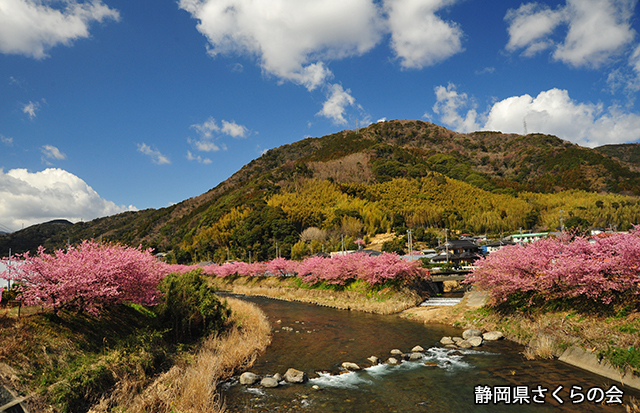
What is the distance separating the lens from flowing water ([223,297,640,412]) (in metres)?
10.5


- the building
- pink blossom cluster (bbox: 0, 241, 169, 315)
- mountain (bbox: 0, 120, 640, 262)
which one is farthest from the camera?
mountain (bbox: 0, 120, 640, 262)

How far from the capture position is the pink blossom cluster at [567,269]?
13992 millimetres

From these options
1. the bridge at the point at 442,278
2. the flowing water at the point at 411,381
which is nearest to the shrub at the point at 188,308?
the flowing water at the point at 411,381

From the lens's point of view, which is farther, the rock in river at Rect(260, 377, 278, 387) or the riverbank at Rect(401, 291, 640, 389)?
the rock in river at Rect(260, 377, 278, 387)

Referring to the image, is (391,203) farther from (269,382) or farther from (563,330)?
(269,382)

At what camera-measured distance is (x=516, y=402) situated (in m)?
10.5

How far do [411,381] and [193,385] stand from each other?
8.00 metres

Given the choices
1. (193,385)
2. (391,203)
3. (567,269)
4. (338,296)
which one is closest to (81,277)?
(193,385)

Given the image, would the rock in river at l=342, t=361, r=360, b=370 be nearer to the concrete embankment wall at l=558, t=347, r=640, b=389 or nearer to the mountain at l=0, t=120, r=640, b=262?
the concrete embankment wall at l=558, t=347, r=640, b=389

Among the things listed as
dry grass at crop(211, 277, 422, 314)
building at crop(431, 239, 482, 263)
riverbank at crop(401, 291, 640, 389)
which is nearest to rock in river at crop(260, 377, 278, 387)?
riverbank at crop(401, 291, 640, 389)

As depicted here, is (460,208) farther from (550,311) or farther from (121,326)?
(121,326)

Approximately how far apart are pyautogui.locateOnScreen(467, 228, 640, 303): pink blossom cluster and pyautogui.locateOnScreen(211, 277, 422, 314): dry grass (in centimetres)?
1024

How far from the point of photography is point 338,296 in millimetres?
37656

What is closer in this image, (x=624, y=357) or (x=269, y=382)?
(x=624, y=357)
